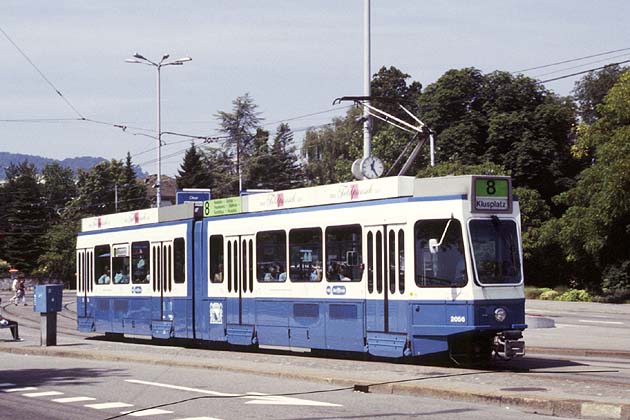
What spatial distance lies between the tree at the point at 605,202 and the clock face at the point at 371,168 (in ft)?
57.0

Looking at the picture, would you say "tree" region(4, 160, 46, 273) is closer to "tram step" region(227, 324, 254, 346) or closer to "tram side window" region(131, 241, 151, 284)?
"tram side window" region(131, 241, 151, 284)

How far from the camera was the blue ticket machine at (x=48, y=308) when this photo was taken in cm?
2712

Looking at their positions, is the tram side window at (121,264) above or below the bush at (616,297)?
above

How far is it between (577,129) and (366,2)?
17417mm

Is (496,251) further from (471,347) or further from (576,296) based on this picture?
(576,296)

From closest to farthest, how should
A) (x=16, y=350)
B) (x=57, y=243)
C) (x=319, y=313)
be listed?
(x=319, y=313) → (x=16, y=350) → (x=57, y=243)

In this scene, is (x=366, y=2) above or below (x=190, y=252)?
above

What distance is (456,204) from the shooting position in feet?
62.3

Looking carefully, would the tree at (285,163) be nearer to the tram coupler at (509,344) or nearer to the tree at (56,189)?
the tree at (56,189)

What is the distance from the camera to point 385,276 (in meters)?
20.0

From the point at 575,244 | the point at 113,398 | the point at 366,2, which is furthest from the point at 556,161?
the point at 113,398

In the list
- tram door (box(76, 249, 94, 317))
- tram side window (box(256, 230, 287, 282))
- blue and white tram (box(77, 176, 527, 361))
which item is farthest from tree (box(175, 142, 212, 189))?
tram side window (box(256, 230, 287, 282))

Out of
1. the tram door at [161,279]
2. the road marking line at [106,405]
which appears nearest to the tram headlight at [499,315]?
the road marking line at [106,405]

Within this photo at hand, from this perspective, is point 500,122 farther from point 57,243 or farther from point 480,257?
point 57,243
